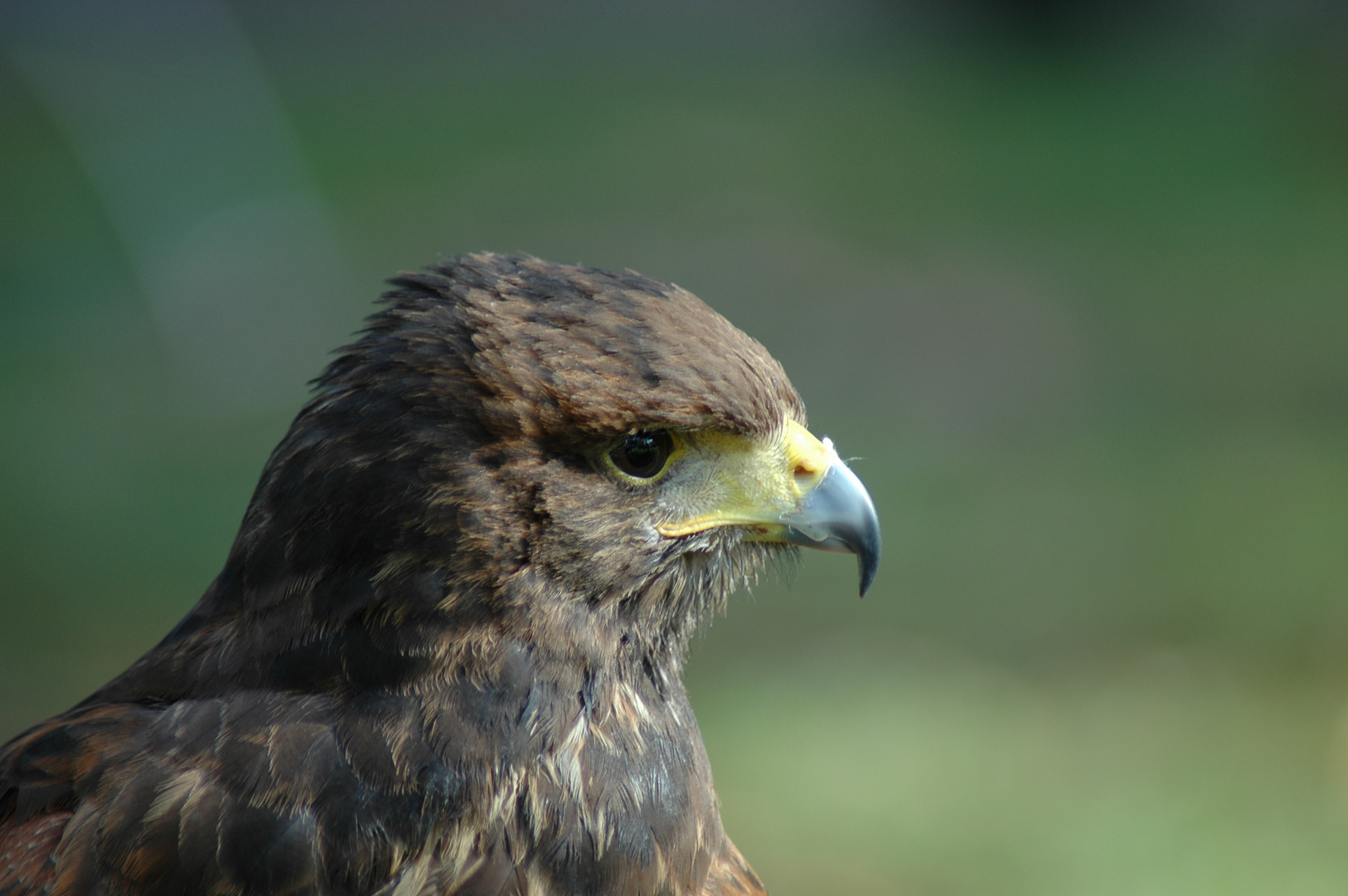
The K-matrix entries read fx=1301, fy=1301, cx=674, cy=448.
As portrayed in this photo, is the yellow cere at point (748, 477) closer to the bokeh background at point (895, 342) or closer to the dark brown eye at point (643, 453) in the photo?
the dark brown eye at point (643, 453)

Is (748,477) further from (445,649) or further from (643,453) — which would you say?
(445,649)

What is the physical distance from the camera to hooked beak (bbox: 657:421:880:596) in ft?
7.96

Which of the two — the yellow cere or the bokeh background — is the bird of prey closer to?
the yellow cere

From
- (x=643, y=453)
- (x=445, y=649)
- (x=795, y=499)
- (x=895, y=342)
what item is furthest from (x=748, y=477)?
(x=895, y=342)

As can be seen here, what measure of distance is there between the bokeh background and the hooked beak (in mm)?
2972

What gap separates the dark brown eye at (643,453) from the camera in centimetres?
230

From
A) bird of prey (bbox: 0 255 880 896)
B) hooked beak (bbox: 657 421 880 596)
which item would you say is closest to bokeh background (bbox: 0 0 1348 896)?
hooked beak (bbox: 657 421 880 596)

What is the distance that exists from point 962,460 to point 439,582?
22.5 feet

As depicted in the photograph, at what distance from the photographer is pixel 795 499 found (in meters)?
2.47

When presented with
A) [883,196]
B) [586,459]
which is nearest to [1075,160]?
[883,196]

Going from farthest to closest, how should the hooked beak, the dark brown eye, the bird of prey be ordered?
the hooked beak
the dark brown eye
the bird of prey

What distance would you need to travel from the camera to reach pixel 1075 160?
15.2m

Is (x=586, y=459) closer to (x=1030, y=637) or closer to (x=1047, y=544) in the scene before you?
(x=1030, y=637)

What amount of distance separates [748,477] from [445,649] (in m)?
0.64
